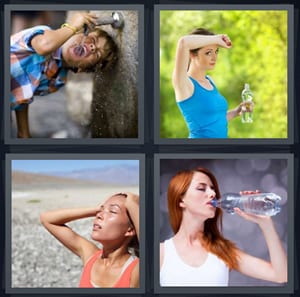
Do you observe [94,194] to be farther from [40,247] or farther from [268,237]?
[268,237]

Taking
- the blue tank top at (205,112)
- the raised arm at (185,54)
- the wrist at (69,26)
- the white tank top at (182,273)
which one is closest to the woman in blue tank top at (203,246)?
the white tank top at (182,273)

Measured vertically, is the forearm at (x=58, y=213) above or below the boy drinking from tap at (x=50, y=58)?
below

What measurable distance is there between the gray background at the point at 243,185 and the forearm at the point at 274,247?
0.04 ft

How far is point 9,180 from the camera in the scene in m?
4.48

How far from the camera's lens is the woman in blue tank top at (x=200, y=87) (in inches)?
175

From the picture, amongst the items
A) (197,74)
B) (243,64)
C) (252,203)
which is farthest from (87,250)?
(243,64)

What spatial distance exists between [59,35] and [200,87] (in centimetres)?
43

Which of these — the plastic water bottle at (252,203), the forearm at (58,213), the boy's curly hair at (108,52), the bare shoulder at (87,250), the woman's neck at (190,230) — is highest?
the boy's curly hair at (108,52)

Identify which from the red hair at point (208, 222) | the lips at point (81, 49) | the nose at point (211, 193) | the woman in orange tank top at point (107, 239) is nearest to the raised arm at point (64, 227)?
the woman in orange tank top at point (107, 239)

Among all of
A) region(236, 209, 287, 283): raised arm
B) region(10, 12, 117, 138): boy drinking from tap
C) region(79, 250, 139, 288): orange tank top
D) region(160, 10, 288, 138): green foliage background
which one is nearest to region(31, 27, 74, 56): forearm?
region(10, 12, 117, 138): boy drinking from tap

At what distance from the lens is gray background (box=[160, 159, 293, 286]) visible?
447cm

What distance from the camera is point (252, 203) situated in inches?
176

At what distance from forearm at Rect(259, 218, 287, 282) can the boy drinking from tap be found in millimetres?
647

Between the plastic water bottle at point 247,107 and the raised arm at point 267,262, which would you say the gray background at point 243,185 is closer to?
the raised arm at point 267,262
